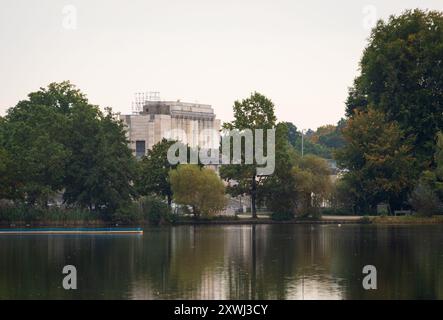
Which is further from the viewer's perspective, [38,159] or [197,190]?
[197,190]

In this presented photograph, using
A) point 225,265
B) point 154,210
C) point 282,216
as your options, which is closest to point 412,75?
point 282,216

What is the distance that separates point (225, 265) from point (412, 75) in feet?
211

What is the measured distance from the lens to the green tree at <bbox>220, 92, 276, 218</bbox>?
113625 mm

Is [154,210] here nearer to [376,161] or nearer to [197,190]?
[197,190]

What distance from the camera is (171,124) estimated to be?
179 metres

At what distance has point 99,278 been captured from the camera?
48406 millimetres

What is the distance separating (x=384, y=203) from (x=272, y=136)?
16.4 m

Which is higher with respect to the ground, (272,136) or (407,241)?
(272,136)

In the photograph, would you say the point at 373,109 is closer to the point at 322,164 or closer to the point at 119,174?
the point at 322,164

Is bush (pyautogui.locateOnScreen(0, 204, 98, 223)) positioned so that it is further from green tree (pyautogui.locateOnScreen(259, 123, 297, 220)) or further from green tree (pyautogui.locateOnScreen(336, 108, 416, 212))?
green tree (pyautogui.locateOnScreen(336, 108, 416, 212))

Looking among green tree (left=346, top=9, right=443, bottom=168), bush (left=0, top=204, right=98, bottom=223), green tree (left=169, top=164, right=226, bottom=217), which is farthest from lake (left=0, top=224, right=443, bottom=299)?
green tree (left=346, top=9, right=443, bottom=168)

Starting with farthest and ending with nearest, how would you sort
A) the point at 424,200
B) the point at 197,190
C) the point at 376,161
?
1. the point at 376,161
2. the point at 197,190
3. the point at 424,200

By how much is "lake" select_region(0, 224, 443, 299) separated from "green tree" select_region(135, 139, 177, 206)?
87.1 ft

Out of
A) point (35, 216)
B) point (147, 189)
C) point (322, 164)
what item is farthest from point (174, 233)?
point (322, 164)
